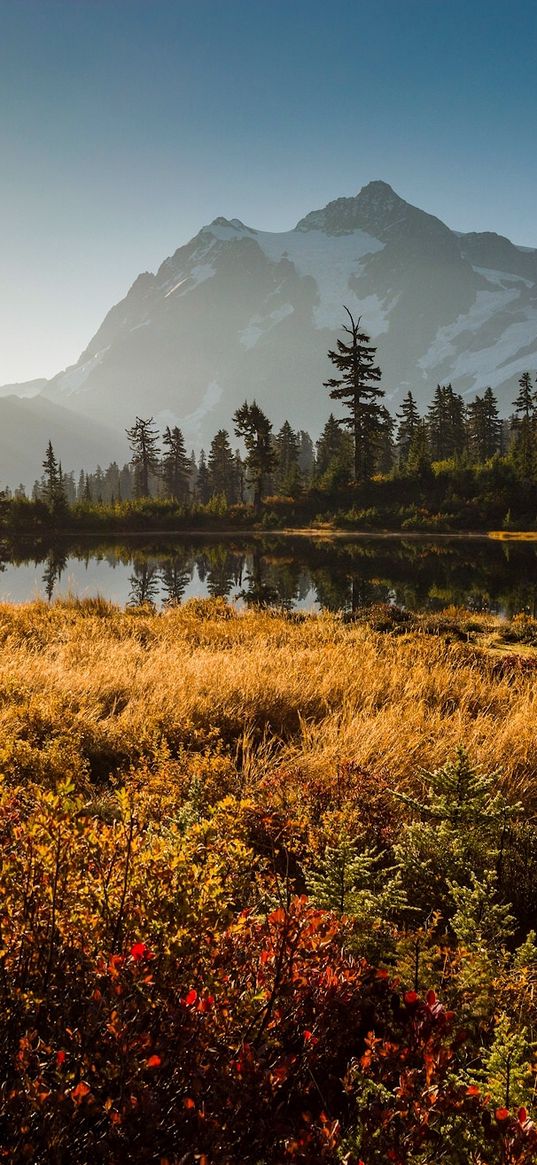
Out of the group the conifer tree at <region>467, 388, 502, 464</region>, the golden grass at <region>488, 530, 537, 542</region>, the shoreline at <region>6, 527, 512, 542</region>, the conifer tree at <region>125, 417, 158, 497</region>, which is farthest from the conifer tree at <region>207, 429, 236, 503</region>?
the golden grass at <region>488, 530, 537, 542</region>

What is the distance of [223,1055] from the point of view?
4.99ft

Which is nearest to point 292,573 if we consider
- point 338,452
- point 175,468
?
point 338,452

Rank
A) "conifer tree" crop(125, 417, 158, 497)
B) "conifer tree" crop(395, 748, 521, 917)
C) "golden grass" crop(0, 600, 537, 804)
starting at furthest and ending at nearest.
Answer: "conifer tree" crop(125, 417, 158, 497), "golden grass" crop(0, 600, 537, 804), "conifer tree" crop(395, 748, 521, 917)

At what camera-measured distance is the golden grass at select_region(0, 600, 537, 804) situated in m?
5.25

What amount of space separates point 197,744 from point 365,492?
46.4 meters

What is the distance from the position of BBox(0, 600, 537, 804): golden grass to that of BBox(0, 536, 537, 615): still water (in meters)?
7.28

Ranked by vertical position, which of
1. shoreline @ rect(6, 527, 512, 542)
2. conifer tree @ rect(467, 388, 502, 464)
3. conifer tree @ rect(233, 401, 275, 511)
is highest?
conifer tree @ rect(467, 388, 502, 464)

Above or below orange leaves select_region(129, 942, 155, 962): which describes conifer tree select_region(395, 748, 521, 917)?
Answer: below

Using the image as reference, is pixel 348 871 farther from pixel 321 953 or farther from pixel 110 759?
pixel 110 759

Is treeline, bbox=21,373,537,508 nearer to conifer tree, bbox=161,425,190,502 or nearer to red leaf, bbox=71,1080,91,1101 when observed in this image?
conifer tree, bbox=161,425,190,502

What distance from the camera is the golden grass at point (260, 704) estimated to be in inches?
207

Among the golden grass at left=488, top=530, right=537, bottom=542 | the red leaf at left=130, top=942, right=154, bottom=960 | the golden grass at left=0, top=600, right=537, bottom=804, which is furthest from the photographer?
the golden grass at left=488, top=530, right=537, bottom=542

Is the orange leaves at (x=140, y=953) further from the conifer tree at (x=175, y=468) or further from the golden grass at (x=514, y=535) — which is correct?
the conifer tree at (x=175, y=468)

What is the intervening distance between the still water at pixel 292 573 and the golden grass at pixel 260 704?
728 cm
